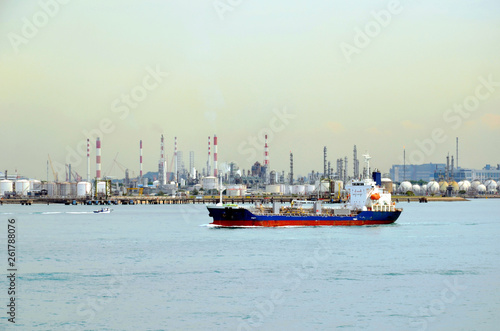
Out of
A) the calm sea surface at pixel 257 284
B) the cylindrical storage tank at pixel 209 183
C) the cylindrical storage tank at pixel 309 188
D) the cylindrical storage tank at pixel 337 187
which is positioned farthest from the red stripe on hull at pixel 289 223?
the cylindrical storage tank at pixel 309 188

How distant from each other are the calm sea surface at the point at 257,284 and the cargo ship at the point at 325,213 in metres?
8.19

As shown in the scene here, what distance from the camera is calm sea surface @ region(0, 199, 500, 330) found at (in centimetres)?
2267

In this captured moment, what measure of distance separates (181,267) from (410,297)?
472 inches

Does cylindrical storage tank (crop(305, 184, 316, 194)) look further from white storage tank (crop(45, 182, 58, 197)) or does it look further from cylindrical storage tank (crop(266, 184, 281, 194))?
white storage tank (crop(45, 182, 58, 197))

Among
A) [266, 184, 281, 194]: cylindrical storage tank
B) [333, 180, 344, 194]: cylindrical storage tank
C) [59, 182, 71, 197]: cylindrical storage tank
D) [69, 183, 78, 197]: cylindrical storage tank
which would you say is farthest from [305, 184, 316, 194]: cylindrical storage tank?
[59, 182, 71, 197]: cylindrical storage tank

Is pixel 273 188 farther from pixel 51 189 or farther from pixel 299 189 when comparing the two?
pixel 51 189

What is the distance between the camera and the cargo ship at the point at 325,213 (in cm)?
5669

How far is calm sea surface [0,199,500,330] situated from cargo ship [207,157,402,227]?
8.19 metres

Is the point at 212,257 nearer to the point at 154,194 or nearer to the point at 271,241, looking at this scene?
the point at 271,241

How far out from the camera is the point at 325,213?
58531 mm

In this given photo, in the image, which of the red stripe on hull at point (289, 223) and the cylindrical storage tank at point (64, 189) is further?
the cylindrical storage tank at point (64, 189)

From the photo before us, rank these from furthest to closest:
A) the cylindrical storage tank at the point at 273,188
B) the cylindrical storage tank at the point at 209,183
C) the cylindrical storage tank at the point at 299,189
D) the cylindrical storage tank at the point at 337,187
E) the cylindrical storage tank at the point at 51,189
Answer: the cylindrical storage tank at the point at 299,189, the cylindrical storage tank at the point at 209,183, the cylindrical storage tank at the point at 273,188, the cylindrical storage tank at the point at 51,189, the cylindrical storage tank at the point at 337,187

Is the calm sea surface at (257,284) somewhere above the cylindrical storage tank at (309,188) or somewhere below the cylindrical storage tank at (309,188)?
below

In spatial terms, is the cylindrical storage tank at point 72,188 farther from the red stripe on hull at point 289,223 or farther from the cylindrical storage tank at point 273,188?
the red stripe on hull at point 289,223
